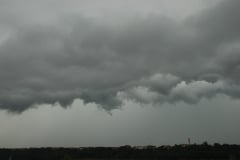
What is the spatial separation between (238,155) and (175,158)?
30.5m

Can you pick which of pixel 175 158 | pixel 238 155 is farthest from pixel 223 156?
pixel 175 158

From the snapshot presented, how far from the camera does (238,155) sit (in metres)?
185

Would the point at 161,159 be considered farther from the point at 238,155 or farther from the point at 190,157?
the point at 238,155

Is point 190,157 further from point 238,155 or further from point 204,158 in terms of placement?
point 238,155

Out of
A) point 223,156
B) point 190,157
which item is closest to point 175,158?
point 190,157

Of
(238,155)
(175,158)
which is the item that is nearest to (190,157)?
(175,158)

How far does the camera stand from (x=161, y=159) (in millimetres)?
199750

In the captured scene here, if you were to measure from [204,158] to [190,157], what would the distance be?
8440 millimetres

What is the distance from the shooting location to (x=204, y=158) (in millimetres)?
189500

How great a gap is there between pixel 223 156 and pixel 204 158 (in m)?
9.03

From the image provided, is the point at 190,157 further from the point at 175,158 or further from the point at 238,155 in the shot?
the point at 238,155

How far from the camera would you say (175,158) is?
196 m

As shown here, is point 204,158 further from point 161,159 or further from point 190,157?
point 161,159

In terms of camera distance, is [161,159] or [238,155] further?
[161,159]
